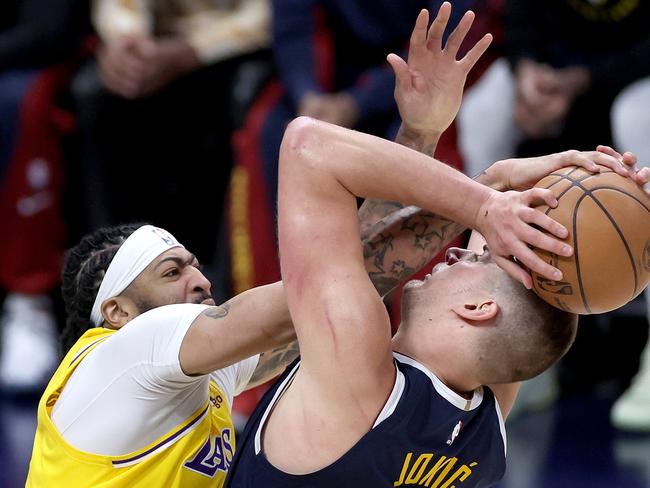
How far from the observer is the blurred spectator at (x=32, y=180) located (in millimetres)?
6137

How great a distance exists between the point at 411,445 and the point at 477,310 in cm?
31

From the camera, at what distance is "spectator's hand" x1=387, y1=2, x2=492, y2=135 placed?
2781 millimetres

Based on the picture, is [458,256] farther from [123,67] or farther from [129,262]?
[123,67]

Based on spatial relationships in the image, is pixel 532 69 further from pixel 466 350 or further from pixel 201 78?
pixel 466 350

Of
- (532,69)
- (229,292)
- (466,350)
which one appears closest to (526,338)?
(466,350)

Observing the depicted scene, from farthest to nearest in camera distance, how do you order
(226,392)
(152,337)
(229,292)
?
(229,292), (226,392), (152,337)

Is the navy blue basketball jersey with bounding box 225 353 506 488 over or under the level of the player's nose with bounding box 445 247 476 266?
under

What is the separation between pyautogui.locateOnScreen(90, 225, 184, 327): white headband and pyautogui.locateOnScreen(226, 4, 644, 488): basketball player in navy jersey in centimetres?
55

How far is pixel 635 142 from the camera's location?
16.4 feet

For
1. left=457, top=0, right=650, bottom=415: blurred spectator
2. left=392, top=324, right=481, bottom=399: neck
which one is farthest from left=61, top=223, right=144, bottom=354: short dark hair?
left=457, top=0, right=650, bottom=415: blurred spectator

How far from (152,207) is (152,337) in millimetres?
3748

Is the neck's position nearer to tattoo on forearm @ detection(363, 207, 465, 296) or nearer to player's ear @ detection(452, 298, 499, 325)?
player's ear @ detection(452, 298, 499, 325)

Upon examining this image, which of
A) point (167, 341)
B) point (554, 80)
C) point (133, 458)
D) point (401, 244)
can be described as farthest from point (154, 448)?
point (554, 80)

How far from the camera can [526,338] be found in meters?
2.53
